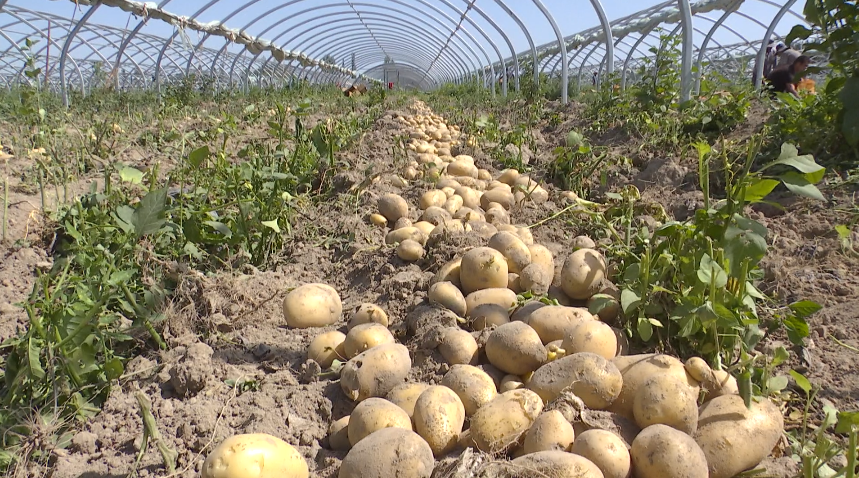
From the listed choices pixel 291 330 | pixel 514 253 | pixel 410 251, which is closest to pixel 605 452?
pixel 514 253

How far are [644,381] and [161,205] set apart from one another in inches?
68.3

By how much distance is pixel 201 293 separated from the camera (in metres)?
2.22

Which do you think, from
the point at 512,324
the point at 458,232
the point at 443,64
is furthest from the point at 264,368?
the point at 443,64

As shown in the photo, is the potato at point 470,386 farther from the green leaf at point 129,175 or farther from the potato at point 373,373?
the green leaf at point 129,175

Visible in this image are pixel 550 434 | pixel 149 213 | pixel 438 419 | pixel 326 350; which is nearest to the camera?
pixel 550 434

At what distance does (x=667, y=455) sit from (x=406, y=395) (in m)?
0.72

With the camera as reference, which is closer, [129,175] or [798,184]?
[798,184]

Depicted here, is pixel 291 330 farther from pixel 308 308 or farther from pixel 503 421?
pixel 503 421

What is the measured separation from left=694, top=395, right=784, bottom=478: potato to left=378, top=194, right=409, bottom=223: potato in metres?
2.04

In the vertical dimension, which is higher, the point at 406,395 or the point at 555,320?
the point at 555,320

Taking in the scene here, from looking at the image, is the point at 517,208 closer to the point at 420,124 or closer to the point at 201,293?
the point at 201,293

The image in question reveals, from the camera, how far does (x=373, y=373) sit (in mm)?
1703

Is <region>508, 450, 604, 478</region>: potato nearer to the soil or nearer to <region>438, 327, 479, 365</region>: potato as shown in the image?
the soil

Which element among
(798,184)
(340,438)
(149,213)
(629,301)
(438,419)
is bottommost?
(340,438)
